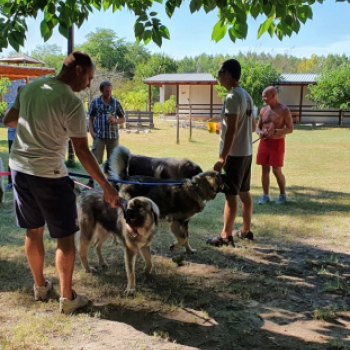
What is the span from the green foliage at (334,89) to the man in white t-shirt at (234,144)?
1169 inches

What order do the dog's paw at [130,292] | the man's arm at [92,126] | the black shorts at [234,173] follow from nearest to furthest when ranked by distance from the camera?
the dog's paw at [130,292]
the black shorts at [234,173]
the man's arm at [92,126]

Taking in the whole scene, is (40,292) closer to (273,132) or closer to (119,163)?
(119,163)

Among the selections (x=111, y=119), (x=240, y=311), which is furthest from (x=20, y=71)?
(x=240, y=311)

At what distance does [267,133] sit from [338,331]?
4588 millimetres

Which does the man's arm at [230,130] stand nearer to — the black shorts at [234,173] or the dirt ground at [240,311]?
the black shorts at [234,173]

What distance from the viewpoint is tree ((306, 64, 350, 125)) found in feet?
105

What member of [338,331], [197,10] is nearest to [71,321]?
[338,331]

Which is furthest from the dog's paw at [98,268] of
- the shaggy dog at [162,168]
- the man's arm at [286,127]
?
the man's arm at [286,127]

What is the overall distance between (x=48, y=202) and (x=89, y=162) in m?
0.46

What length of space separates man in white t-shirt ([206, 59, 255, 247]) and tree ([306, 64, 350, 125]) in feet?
97.5

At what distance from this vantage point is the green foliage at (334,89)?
31875 mm

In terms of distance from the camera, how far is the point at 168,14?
399 centimetres

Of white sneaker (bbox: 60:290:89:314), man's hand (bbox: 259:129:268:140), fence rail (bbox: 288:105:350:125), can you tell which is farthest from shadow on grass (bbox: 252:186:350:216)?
fence rail (bbox: 288:105:350:125)

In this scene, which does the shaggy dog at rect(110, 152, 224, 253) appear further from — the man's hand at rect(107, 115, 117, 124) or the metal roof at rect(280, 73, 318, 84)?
the metal roof at rect(280, 73, 318, 84)
